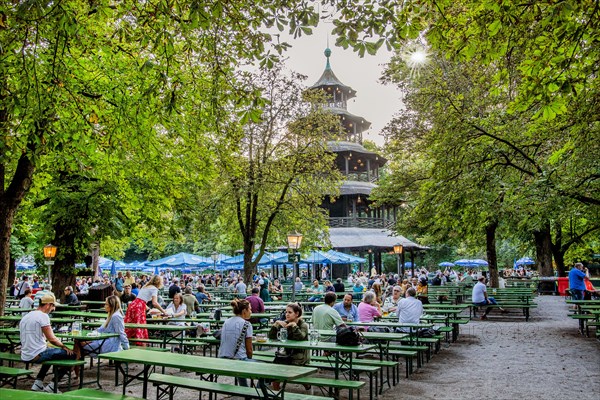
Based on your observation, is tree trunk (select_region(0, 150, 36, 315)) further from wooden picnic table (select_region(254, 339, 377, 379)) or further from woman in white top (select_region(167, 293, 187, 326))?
wooden picnic table (select_region(254, 339, 377, 379))

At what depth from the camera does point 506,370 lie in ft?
31.8

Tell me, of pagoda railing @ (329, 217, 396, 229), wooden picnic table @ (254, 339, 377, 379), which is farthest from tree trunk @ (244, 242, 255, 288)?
pagoda railing @ (329, 217, 396, 229)

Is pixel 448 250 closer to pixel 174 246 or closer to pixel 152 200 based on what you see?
pixel 174 246

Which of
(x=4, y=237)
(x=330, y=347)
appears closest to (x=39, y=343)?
(x=4, y=237)

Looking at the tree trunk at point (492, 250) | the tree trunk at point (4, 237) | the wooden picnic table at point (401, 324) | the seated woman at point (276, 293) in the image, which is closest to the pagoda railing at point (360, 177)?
the seated woman at point (276, 293)

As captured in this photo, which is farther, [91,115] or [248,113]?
[91,115]

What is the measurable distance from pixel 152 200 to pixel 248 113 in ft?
36.5

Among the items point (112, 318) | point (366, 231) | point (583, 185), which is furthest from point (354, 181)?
point (112, 318)

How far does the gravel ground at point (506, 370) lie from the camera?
316 inches

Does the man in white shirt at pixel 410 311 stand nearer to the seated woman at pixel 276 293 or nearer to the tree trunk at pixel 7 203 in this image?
the tree trunk at pixel 7 203

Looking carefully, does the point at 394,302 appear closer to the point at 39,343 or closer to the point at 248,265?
the point at 248,265

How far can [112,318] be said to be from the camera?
8680 millimetres

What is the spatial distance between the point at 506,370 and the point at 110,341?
7197 mm

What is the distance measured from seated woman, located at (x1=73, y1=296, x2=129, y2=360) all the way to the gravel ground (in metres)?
0.65
